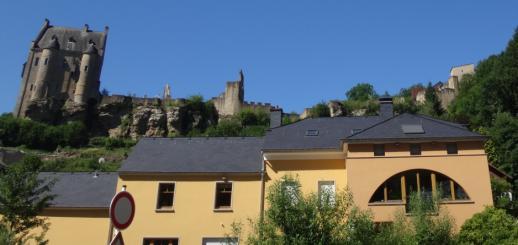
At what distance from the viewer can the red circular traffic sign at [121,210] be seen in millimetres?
6484

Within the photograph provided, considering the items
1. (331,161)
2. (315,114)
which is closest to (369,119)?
(331,161)

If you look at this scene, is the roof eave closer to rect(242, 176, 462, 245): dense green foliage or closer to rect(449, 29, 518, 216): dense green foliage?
rect(242, 176, 462, 245): dense green foliage

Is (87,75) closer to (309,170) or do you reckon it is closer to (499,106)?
(499,106)

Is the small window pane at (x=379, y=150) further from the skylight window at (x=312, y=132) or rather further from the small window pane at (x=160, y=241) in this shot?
the small window pane at (x=160, y=241)

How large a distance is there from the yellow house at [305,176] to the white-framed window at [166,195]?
0.05 m

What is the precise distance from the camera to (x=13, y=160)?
219ft

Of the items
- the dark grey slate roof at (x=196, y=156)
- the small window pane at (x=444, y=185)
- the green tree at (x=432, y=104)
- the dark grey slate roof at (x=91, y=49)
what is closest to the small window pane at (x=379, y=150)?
the small window pane at (x=444, y=185)

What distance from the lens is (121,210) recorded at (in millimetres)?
6695

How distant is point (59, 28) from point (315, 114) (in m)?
51.0

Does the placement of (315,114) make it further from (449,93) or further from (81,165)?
(81,165)

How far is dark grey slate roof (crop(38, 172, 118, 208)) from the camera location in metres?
22.8

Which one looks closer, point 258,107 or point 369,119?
point 369,119

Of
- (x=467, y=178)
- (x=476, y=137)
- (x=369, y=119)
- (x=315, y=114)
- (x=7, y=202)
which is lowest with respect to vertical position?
(x=7, y=202)

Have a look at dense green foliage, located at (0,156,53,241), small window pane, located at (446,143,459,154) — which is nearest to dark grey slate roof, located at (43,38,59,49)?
dense green foliage, located at (0,156,53,241)
